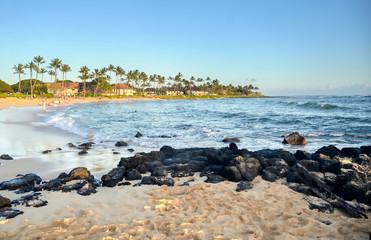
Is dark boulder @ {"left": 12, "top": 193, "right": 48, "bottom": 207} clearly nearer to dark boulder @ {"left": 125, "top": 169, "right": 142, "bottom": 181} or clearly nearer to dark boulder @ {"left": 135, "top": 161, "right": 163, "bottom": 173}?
dark boulder @ {"left": 125, "top": 169, "right": 142, "bottom": 181}

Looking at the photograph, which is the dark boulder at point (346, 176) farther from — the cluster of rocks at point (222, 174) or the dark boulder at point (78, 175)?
the dark boulder at point (78, 175)

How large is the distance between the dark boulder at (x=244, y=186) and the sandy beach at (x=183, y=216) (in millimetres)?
138

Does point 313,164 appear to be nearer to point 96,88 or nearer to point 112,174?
point 112,174

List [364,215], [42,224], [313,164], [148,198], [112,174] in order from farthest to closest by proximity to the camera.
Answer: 1. [313,164]
2. [112,174]
3. [148,198]
4. [364,215]
5. [42,224]

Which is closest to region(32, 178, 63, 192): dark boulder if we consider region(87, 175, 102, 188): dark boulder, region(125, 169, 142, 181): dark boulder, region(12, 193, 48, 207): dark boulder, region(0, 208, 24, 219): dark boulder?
region(12, 193, 48, 207): dark boulder

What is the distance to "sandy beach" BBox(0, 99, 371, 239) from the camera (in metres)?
3.73

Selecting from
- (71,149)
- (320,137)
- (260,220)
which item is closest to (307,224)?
(260,220)

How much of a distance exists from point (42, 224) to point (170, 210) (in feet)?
7.25

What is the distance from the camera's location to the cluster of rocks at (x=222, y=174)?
557 cm

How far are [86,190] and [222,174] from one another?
143 inches

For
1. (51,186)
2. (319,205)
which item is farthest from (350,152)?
(51,186)

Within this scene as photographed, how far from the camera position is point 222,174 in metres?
6.86

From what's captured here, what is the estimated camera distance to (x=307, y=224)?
4074 mm

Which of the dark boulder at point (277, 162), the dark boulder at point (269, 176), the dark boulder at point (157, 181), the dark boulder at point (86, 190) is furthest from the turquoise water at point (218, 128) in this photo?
the dark boulder at point (86, 190)
